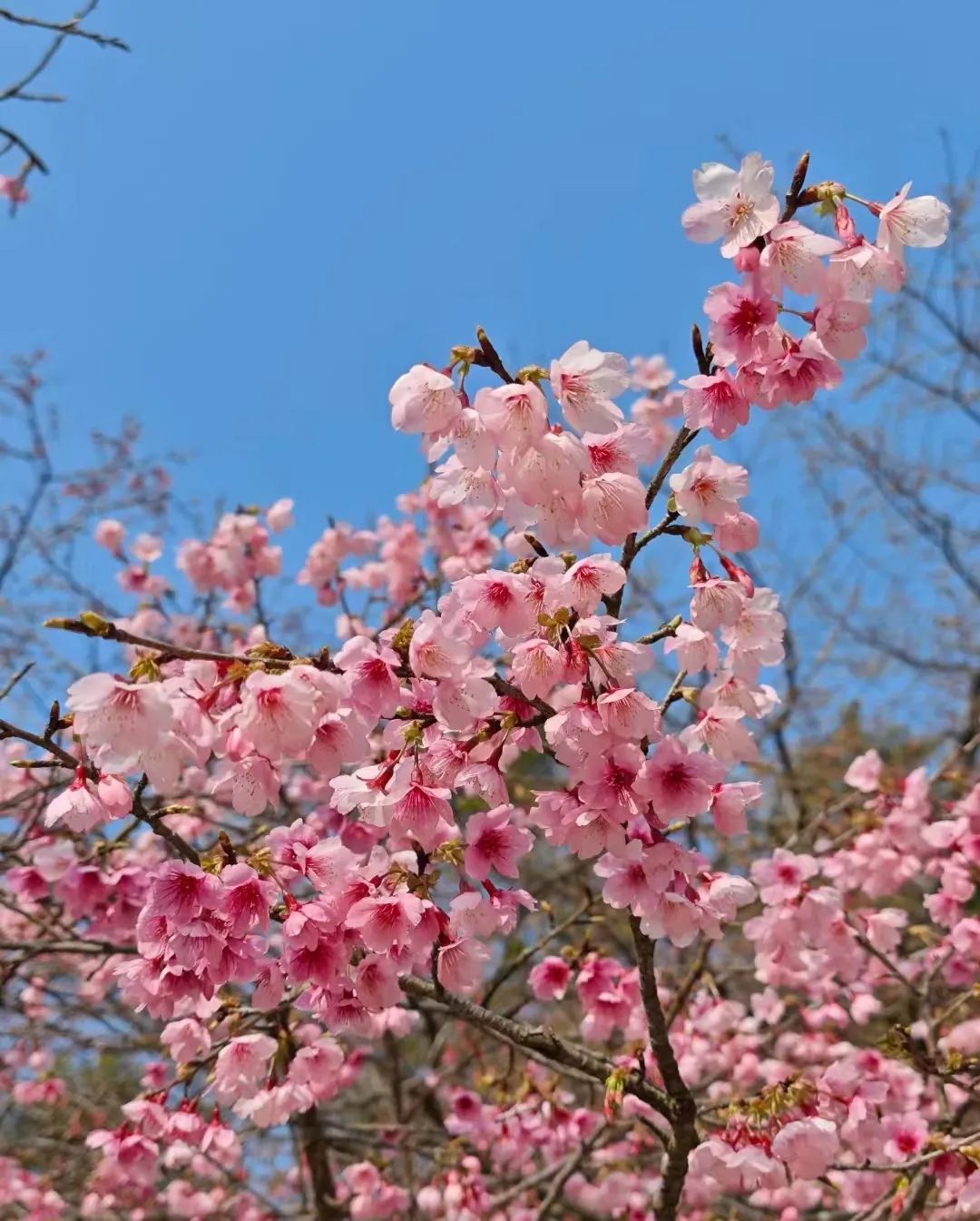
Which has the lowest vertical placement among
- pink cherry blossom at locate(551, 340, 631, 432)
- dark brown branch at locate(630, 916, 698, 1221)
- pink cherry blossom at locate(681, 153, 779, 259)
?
dark brown branch at locate(630, 916, 698, 1221)

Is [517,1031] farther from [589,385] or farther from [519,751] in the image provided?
[589,385]

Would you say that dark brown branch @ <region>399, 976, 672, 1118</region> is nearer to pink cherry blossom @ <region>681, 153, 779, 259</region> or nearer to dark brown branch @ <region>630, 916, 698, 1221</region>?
dark brown branch @ <region>630, 916, 698, 1221</region>

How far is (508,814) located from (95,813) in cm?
82

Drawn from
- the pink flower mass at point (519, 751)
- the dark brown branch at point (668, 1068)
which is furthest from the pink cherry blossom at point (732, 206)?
the dark brown branch at point (668, 1068)

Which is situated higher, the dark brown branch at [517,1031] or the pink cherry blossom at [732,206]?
the pink cherry blossom at [732,206]

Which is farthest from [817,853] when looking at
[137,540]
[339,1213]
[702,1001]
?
[137,540]

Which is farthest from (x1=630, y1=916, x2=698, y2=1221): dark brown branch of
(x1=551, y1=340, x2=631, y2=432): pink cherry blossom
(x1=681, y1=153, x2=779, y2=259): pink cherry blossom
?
(x1=681, y1=153, x2=779, y2=259): pink cherry blossom

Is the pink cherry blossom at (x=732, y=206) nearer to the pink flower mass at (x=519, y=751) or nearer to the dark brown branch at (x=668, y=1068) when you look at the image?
the pink flower mass at (x=519, y=751)

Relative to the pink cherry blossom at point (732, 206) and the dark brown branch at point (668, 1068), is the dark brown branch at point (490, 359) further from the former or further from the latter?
the dark brown branch at point (668, 1068)

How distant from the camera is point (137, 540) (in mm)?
5719

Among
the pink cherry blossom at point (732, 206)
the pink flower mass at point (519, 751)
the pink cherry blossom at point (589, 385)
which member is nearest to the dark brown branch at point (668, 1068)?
the pink flower mass at point (519, 751)

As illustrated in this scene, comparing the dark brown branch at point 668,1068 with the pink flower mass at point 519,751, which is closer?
the pink flower mass at point 519,751

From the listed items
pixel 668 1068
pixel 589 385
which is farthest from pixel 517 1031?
pixel 589 385

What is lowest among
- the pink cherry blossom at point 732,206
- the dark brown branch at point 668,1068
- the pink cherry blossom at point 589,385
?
the dark brown branch at point 668,1068
